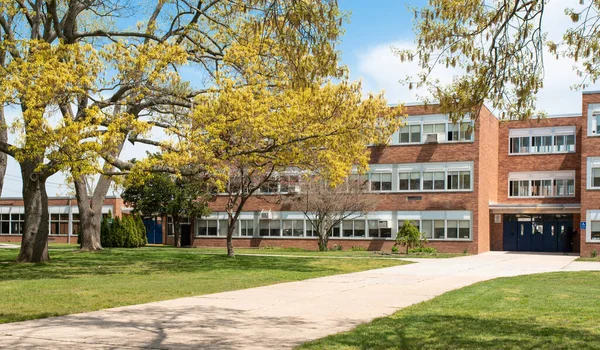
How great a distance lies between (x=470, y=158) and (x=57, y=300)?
3522cm

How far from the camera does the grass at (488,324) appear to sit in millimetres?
8961

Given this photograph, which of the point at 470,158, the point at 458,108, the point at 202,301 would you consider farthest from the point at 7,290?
the point at 470,158

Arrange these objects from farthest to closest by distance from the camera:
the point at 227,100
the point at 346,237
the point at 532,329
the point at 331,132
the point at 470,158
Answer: the point at 346,237, the point at 470,158, the point at 331,132, the point at 227,100, the point at 532,329

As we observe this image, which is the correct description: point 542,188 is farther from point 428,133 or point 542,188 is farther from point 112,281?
point 112,281

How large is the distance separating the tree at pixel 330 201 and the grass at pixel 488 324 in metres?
27.2

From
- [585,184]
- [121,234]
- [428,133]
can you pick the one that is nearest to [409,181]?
[428,133]

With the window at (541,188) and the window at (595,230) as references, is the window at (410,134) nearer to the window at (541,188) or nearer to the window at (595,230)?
the window at (541,188)

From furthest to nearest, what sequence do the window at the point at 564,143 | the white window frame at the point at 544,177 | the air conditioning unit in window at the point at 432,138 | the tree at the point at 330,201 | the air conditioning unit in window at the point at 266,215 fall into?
1. the air conditioning unit in window at the point at 266,215
2. the white window frame at the point at 544,177
3. the window at the point at 564,143
4. the air conditioning unit in window at the point at 432,138
5. the tree at the point at 330,201

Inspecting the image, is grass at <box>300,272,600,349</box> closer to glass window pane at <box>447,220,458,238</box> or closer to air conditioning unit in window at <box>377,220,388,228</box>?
glass window pane at <box>447,220,458,238</box>

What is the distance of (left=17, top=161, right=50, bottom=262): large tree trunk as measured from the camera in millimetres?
24484

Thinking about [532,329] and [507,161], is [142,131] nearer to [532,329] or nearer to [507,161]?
[532,329]

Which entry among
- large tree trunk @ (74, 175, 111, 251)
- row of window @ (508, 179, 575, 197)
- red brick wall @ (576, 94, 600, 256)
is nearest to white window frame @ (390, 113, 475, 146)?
row of window @ (508, 179, 575, 197)

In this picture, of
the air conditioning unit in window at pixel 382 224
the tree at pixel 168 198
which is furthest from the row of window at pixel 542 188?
the tree at pixel 168 198

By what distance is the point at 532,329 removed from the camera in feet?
33.6
